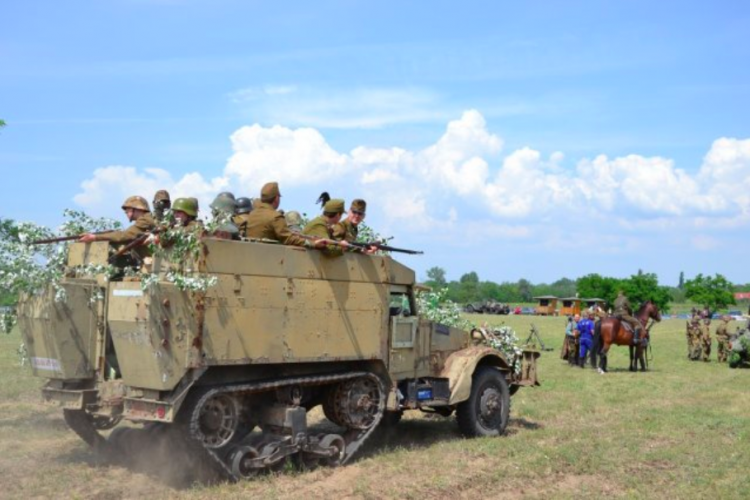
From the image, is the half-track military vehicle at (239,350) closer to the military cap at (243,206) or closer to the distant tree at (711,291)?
the military cap at (243,206)

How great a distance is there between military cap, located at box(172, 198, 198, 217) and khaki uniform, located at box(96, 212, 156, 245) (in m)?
0.40

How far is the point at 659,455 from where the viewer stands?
34.9 feet

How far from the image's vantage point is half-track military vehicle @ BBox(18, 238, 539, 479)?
855 cm

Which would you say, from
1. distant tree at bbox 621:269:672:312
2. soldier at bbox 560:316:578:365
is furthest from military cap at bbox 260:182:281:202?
distant tree at bbox 621:269:672:312

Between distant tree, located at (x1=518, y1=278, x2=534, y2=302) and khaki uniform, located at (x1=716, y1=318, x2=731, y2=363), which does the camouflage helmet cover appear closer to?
khaki uniform, located at (x1=716, y1=318, x2=731, y2=363)

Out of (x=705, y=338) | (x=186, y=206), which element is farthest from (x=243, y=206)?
(x=705, y=338)

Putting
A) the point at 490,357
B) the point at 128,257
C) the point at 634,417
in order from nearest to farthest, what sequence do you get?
the point at 128,257 → the point at 490,357 → the point at 634,417

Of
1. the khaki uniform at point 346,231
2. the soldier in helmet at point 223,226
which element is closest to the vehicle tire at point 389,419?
the khaki uniform at point 346,231

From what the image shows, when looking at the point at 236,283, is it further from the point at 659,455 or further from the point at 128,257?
the point at 659,455

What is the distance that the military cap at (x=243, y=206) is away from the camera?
11.2 m

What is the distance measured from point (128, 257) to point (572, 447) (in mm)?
6068

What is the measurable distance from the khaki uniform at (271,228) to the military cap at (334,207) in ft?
3.10

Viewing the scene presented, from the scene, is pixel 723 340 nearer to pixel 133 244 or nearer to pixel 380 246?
pixel 380 246

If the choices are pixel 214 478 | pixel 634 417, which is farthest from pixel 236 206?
pixel 634 417
